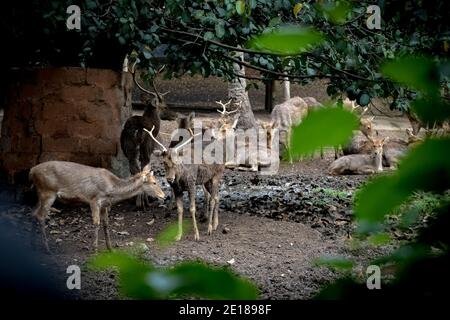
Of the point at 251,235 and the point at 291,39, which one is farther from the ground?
the point at 291,39

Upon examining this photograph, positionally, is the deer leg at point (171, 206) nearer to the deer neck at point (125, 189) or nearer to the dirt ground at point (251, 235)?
the dirt ground at point (251, 235)

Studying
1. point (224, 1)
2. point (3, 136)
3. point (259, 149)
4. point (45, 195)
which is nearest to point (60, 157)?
point (3, 136)

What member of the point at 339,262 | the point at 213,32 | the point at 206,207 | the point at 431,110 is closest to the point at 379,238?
the point at 339,262

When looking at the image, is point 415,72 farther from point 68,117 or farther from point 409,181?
point 68,117

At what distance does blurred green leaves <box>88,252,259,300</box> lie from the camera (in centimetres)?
66

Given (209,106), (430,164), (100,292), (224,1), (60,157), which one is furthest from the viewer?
(209,106)

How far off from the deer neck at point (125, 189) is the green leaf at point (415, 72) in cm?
680

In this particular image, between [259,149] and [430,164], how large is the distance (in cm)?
1247

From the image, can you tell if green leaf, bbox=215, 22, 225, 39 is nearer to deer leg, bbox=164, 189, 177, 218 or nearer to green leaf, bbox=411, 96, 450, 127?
deer leg, bbox=164, 189, 177, 218

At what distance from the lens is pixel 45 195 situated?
24.4ft

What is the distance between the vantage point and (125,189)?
7.41 meters

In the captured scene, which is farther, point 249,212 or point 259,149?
point 259,149

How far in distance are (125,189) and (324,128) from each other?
22.4 ft

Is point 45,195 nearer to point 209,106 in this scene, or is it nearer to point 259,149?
point 259,149
